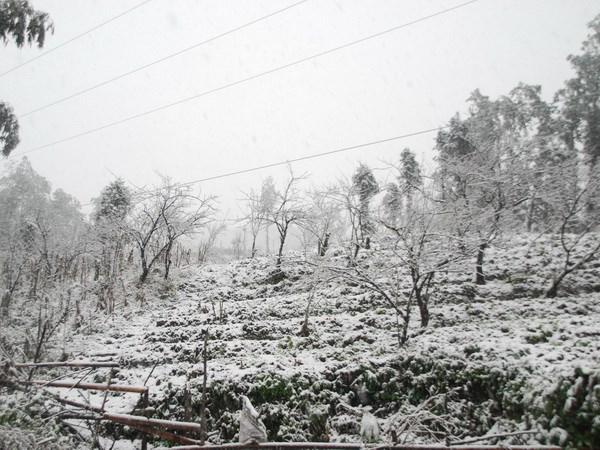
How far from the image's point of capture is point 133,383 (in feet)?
28.4

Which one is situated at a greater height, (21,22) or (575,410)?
(21,22)

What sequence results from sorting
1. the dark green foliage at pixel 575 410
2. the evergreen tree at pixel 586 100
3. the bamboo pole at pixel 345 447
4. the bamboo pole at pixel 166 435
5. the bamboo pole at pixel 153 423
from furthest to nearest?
the evergreen tree at pixel 586 100, the dark green foliage at pixel 575 410, the bamboo pole at pixel 166 435, the bamboo pole at pixel 153 423, the bamboo pole at pixel 345 447

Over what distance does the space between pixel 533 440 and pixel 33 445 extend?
23.1ft

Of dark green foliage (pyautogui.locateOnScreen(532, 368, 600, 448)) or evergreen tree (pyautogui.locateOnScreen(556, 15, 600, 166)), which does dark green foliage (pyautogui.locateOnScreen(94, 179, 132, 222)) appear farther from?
evergreen tree (pyautogui.locateOnScreen(556, 15, 600, 166))

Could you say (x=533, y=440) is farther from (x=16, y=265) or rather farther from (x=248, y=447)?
(x=16, y=265)

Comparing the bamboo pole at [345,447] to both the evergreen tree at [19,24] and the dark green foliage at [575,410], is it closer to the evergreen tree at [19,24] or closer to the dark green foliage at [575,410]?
the dark green foliage at [575,410]

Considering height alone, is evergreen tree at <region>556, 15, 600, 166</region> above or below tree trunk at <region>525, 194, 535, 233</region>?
above

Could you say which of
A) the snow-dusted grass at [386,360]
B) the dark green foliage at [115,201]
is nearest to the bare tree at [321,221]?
the snow-dusted grass at [386,360]

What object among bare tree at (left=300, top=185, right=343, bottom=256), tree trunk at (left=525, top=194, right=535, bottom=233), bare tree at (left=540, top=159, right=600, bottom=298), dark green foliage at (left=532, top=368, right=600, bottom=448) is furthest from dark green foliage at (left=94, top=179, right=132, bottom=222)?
tree trunk at (left=525, top=194, right=535, bottom=233)

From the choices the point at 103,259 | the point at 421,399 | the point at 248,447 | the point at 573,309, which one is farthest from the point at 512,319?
the point at 103,259

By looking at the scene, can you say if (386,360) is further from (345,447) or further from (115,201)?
(115,201)

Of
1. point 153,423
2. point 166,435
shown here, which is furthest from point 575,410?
point 153,423

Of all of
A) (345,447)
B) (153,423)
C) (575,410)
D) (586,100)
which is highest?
(586,100)

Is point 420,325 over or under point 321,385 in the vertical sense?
over
